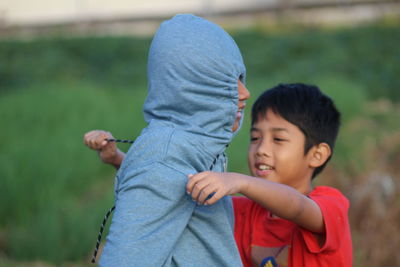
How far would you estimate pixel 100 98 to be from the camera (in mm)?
6383

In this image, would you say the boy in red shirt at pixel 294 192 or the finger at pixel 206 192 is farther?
the boy in red shirt at pixel 294 192

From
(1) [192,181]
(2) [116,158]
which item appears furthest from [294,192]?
(2) [116,158]

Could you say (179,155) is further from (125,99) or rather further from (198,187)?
(125,99)

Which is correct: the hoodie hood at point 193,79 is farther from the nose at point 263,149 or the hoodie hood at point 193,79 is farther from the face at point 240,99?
the nose at point 263,149

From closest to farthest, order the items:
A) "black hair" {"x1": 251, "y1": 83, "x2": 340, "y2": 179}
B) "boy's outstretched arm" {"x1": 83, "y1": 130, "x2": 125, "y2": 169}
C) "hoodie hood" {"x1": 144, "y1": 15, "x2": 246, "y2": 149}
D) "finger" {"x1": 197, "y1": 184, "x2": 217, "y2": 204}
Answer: "finger" {"x1": 197, "y1": 184, "x2": 217, "y2": 204} < "hoodie hood" {"x1": 144, "y1": 15, "x2": 246, "y2": 149} < "boy's outstretched arm" {"x1": 83, "y1": 130, "x2": 125, "y2": 169} < "black hair" {"x1": 251, "y1": 83, "x2": 340, "y2": 179}

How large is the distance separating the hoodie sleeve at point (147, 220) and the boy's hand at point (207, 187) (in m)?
0.09

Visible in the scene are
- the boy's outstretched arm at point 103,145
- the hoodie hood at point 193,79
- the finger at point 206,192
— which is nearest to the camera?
the finger at point 206,192

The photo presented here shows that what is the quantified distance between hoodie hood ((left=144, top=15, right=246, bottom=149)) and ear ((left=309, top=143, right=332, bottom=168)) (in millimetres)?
539

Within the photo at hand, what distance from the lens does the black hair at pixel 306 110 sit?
6.61 ft

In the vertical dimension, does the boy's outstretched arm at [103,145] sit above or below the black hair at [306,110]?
below

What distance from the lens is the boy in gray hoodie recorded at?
1.41 m

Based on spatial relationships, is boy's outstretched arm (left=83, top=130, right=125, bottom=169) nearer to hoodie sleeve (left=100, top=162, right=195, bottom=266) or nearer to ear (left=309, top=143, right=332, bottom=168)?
→ hoodie sleeve (left=100, top=162, right=195, bottom=266)

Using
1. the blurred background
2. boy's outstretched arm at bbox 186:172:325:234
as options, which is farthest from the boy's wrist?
the blurred background

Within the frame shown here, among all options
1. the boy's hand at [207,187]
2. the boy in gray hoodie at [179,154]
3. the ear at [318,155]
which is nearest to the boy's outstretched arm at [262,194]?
the boy's hand at [207,187]
